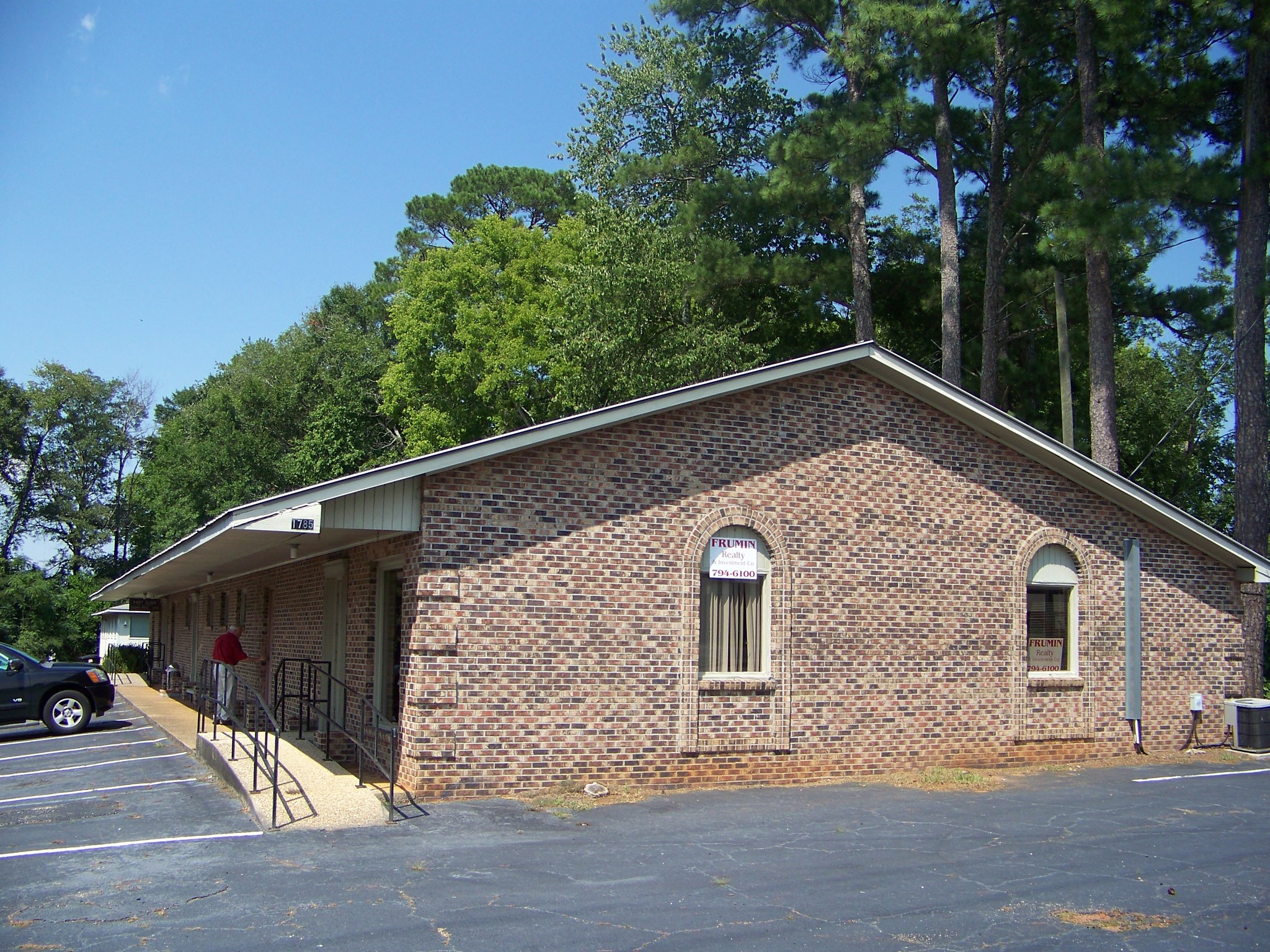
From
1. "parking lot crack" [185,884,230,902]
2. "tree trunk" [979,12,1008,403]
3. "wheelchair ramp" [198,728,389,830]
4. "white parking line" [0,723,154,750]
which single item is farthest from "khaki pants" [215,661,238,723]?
"tree trunk" [979,12,1008,403]

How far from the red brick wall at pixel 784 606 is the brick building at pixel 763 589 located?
33 mm

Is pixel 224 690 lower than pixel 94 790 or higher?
higher

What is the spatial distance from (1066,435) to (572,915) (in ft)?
54.9

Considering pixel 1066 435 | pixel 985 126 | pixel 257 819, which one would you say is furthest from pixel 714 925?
pixel 985 126

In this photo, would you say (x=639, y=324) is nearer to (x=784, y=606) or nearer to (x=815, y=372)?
(x=815, y=372)

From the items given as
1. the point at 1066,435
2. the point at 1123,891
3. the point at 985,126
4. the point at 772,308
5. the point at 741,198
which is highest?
the point at 985,126

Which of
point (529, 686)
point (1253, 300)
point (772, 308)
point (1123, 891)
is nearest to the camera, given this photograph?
point (1123, 891)

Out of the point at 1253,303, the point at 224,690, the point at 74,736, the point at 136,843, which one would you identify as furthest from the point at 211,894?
the point at 1253,303

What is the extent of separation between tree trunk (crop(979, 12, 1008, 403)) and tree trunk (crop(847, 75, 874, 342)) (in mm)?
2888

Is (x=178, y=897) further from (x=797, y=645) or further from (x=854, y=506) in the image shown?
(x=854, y=506)

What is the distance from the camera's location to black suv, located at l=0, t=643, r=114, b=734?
1878 centimetres

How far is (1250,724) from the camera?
1628 cm

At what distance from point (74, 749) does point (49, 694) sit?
252 cm

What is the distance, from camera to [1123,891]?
858cm
